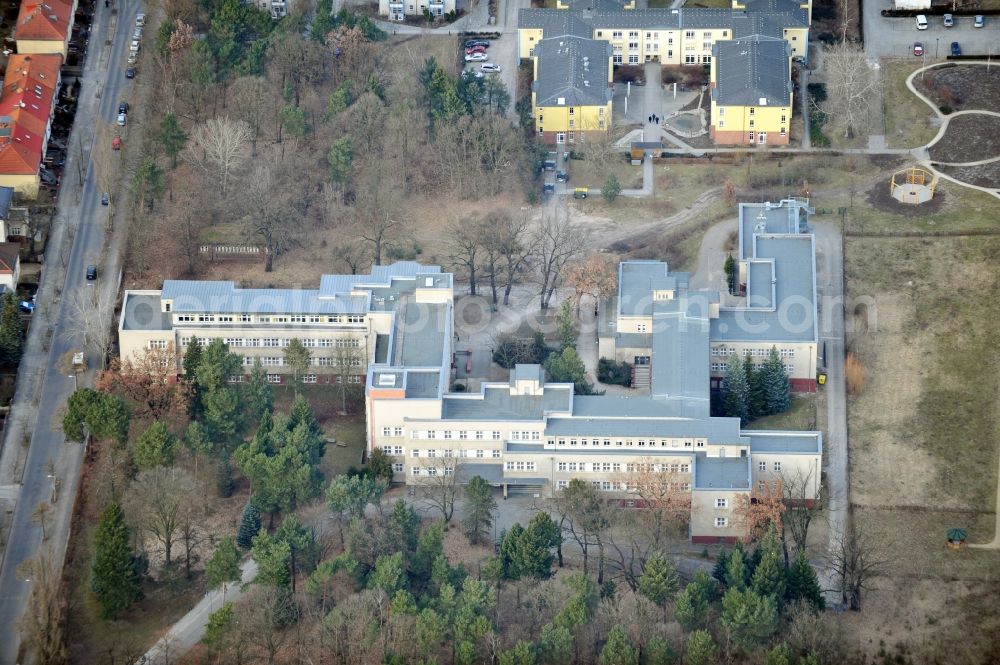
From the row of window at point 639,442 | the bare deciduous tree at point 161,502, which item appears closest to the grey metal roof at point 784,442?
the row of window at point 639,442

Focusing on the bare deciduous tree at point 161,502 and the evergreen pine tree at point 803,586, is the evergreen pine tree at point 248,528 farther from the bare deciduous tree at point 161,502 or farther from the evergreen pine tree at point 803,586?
→ the evergreen pine tree at point 803,586

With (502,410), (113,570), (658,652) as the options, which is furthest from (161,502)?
(658,652)

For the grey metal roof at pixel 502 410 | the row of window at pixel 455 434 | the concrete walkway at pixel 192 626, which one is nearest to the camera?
the concrete walkway at pixel 192 626

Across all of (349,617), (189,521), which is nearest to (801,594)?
(349,617)

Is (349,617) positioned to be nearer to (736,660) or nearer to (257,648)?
(257,648)

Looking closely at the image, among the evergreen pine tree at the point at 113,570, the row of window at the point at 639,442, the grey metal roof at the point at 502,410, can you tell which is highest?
the grey metal roof at the point at 502,410

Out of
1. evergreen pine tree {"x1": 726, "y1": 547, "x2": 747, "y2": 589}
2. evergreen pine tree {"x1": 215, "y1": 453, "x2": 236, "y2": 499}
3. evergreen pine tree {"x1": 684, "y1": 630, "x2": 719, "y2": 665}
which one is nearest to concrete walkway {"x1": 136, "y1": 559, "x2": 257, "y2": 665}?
evergreen pine tree {"x1": 215, "y1": 453, "x2": 236, "y2": 499}

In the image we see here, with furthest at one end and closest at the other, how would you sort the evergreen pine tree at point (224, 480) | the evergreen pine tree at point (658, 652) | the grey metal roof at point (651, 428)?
the evergreen pine tree at point (224, 480) < the grey metal roof at point (651, 428) < the evergreen pine tree at point (658, 652)

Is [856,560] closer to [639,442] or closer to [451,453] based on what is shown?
[639,442]
